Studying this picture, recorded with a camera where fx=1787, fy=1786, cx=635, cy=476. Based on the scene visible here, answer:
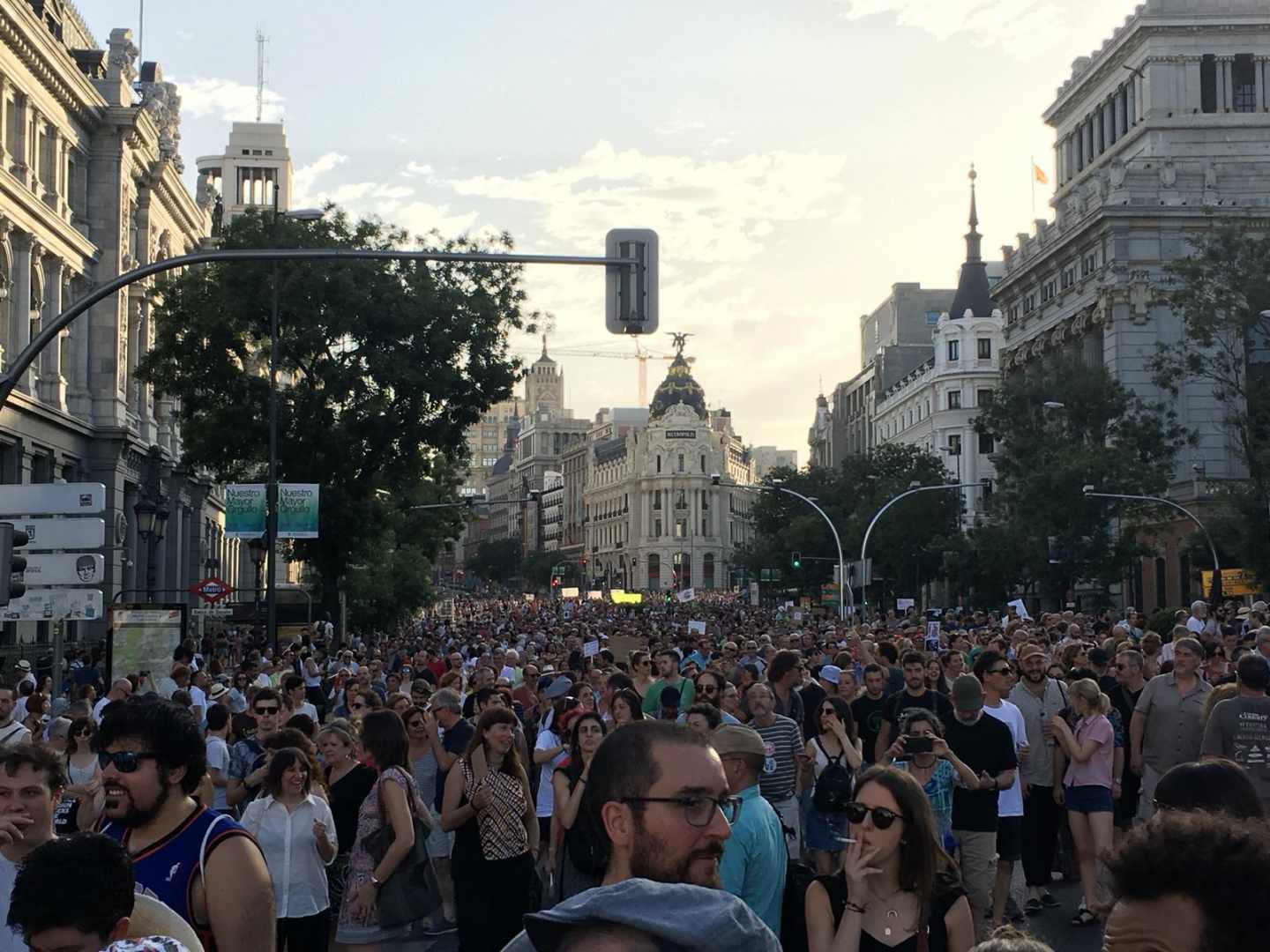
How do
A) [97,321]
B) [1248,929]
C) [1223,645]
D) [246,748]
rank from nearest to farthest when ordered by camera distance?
1. [1248,929]
2. [246,748]
3. [1223,645]
4. [97,321]

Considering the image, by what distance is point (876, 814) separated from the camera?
18.7ft

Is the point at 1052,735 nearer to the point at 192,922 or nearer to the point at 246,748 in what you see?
the point at 246,748

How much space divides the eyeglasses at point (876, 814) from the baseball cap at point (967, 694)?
5.13 metres

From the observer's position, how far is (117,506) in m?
49.2

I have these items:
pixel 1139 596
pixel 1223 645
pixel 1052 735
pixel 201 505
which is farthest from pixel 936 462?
pixel 1052 735

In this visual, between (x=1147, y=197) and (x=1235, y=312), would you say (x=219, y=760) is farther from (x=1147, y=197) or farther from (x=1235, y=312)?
(x=1147, y=197)

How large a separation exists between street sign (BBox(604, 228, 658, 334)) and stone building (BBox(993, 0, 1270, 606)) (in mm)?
45611

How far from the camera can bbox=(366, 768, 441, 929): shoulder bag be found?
888 centimetres

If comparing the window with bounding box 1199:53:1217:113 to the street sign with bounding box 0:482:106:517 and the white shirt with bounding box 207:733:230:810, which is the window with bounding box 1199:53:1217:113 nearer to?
the street sign with bounding box 0:482:106:517

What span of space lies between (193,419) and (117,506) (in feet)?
31.8

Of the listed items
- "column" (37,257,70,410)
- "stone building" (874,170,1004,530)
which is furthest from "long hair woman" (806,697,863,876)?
"stone building" (874,170,1004,530)

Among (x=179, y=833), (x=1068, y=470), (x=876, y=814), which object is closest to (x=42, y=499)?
(x=179, y=833)

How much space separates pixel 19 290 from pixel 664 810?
41.1 m

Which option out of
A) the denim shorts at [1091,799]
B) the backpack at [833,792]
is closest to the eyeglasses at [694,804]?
the backpack at [833,792]
